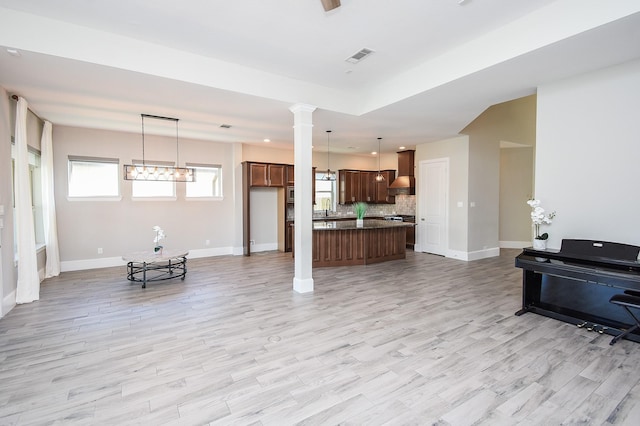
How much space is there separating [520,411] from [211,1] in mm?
4063

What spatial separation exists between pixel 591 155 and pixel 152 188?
7.86 meters

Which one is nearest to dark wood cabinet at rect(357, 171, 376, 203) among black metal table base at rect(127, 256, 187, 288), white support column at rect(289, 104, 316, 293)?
white support column at rect(289, 104, 316, 293)

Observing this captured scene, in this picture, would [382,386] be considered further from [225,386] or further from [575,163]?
[575,163]

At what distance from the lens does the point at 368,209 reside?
10.3m

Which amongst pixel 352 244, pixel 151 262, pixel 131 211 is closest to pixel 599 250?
pixel 352 244

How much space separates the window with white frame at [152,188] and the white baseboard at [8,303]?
303 centimetres

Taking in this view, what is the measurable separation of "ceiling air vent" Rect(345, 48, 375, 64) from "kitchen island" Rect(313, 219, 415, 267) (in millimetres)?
3276

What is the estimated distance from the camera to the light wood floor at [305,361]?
6.70ft

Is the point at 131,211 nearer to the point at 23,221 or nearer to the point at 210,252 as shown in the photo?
the point at 210,252

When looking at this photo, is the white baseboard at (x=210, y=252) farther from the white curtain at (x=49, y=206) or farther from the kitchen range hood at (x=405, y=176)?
the kitchen range hood at (x=405, y=176)

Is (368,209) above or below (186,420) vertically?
above

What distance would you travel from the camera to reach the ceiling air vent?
3652 millimetres

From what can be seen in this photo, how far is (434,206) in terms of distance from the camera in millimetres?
7914

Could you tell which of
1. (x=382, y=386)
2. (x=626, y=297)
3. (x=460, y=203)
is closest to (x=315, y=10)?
(x=382, y=386)
